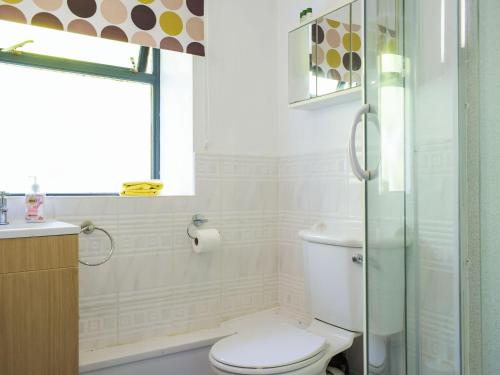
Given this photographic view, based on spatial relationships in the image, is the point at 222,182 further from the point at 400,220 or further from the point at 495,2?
the point at 495,2

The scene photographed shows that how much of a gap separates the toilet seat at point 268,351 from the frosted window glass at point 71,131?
3.75 feet

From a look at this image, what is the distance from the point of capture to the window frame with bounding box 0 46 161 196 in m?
2.02

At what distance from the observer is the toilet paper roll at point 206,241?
208cm

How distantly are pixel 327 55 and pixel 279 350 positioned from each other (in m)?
1.35

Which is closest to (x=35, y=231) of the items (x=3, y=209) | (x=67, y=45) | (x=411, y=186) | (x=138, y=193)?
(x=3, y=209)

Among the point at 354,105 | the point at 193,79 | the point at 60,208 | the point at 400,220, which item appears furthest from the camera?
the point at 193,79

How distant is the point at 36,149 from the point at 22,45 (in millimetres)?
500

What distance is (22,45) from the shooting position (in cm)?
192

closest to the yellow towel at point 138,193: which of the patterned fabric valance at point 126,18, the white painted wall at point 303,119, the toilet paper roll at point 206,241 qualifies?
the toilet paper roll at point 206,241

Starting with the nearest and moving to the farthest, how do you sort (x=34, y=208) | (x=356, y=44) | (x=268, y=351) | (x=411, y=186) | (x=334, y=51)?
(x=411, y=186)
(x=268, y=351)
(x=34, y=208)
(x=356, y=44)
(x=334, y=51)

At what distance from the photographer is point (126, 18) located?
2016mm

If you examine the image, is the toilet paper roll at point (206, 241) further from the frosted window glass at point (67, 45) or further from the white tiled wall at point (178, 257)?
the frosted window glass at point (67, 45)

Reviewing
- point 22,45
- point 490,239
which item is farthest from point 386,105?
point 22,45

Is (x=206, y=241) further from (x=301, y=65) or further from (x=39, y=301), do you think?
(x=301, y=65)
